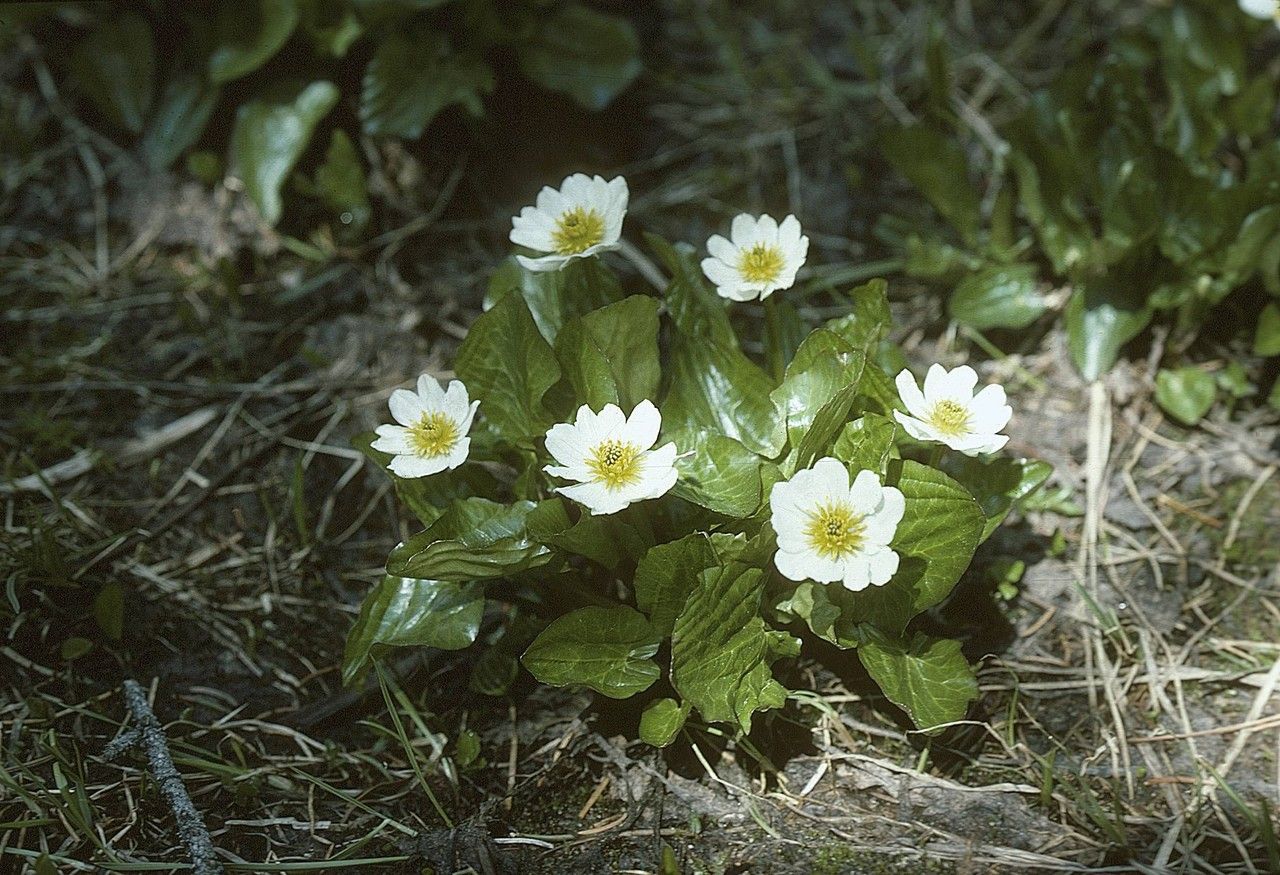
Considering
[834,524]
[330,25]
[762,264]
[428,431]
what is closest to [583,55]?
[330,25]

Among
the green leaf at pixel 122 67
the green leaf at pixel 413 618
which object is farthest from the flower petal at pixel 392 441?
the green leaf at pixel 122 67

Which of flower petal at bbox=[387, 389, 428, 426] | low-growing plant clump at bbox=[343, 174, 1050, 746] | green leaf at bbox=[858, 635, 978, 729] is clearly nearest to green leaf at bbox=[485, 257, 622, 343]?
low-growing plant clump at bbox=[343, 174, 1050, 746]

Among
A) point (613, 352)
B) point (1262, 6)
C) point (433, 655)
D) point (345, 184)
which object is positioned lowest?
point (433, 655)

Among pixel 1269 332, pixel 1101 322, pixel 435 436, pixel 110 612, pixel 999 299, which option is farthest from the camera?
pixel 999 299

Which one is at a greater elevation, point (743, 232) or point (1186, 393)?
point (743, 232)

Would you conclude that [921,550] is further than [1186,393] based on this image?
No

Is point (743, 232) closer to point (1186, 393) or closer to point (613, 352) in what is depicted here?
point (613, 352)
